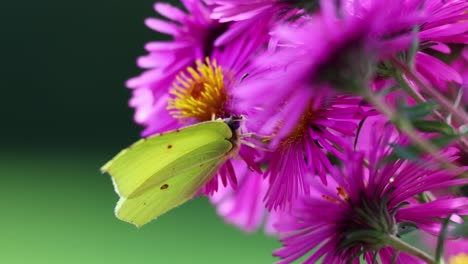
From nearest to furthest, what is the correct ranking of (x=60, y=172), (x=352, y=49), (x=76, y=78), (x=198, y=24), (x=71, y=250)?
(x=352, y=49), (x=198, y=24), (x=71, y=250), (x=60, y=172), (x=76, y=78)

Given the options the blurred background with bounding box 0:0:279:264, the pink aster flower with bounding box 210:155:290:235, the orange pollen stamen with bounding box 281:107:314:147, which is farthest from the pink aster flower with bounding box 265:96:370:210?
the blurred background with bounding box 0:0:279:264

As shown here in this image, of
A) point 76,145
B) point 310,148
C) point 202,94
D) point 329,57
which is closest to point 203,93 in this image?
point 202,94

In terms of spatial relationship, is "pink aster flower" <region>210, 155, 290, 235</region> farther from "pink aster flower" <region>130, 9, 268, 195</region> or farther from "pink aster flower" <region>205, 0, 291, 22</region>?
"pink aster flower" <region>205, 0, 291, 22</region>

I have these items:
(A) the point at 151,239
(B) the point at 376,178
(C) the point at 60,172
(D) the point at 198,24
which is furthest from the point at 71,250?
(B) the point at 376,178

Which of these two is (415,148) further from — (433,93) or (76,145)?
(76,145)

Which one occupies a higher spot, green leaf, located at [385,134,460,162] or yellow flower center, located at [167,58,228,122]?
yellow flower center, located at [167,58,228,122]

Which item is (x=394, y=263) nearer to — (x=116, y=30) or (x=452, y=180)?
(x=452, y=180)

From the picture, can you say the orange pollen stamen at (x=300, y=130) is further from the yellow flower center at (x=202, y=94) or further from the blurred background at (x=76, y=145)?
the blurred background at (x=76, y=145)
